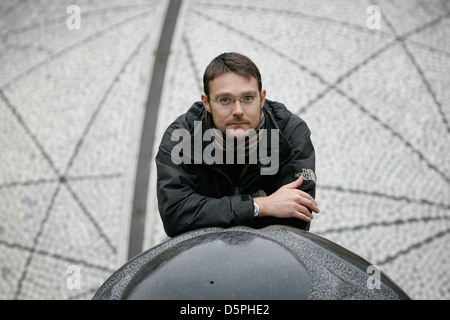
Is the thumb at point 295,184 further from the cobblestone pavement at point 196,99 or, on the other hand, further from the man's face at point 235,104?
the cobblestone pavement at point 196,99

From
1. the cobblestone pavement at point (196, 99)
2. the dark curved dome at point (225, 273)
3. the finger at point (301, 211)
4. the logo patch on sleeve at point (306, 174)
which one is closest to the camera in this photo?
the dark curved dome at point (225, 273)

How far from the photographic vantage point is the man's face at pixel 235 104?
2.36 meters

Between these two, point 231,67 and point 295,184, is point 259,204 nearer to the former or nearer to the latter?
point 295,184

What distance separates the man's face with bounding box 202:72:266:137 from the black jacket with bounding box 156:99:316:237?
17 centimetres

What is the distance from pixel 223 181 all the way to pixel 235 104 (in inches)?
16.7

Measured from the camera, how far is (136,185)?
4.88 meters

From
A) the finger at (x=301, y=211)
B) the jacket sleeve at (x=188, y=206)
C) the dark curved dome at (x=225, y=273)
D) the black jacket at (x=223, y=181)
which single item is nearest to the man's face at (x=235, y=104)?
the black jacket at (x=223, y=181)

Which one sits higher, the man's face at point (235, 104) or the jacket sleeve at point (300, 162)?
the man's face at point (235, 104)

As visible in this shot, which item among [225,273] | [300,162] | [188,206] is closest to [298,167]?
[300,162]

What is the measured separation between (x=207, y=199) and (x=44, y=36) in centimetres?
426

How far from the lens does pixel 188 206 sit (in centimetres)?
238

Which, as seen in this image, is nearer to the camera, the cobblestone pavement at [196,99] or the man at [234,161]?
the man at [234,161]

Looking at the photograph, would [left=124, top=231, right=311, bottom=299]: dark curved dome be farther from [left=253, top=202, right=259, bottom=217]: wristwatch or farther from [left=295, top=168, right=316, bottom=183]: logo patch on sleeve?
[left=295, top=168, right=316, bottom=183]: logo patch on sleeve

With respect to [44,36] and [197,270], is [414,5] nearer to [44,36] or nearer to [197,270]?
[44,36]
